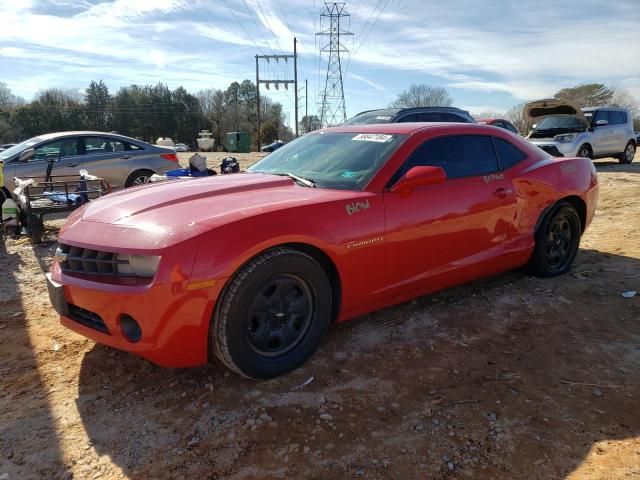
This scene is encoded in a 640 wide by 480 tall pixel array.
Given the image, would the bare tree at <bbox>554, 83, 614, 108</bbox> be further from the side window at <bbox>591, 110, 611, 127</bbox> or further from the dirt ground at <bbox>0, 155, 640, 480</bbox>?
the dirt ground at <bbox>0, 155, 640, 480</bbox>

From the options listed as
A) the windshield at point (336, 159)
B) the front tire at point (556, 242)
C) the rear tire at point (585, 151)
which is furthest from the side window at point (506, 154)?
the rear tire at point (585, 151)

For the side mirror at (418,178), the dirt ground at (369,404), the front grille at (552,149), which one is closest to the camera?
the dirt ground at (369,404)

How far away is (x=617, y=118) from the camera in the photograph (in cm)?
1439

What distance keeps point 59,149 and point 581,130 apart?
13.0 m

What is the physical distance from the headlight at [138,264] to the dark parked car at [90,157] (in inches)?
267

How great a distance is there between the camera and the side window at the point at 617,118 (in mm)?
14158

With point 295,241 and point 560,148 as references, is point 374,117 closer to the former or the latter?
point 560,148

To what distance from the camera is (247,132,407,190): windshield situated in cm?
328

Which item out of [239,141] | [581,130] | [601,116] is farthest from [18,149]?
[239,141]

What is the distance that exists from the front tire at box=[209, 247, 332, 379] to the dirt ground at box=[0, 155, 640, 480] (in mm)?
154

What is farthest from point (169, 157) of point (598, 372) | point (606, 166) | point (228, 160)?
point (606, 166)

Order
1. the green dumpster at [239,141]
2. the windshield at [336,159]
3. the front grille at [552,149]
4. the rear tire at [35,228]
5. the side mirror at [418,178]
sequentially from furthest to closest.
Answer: the green dumpster at [239,141]
the front grille at [552,149]
the rear tire at [35,228]
the windshield at [336,159]
the side mirror at [418,178]

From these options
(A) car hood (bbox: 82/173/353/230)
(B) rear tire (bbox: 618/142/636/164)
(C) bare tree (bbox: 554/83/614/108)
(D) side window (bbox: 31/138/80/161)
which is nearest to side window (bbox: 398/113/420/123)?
(D) side window (bbox: 31/138/80/161)

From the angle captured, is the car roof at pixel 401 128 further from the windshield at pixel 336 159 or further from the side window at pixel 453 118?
the side window at pixel 453 118
